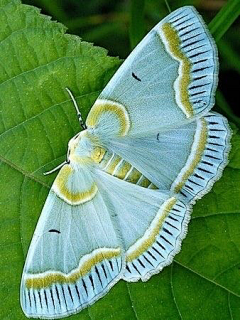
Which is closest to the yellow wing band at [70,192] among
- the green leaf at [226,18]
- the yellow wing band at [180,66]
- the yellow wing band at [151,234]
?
the yellow wing band at [151,234]

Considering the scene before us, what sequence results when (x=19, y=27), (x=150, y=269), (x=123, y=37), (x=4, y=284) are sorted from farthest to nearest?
(x=123, y=37) < (x=19, y=27) < (x=4, y=284) < (x=150, y=269)

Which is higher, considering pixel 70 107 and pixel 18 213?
pixel 70 107

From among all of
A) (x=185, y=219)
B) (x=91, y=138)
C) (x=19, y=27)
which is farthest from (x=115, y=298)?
(x=19, y=27)

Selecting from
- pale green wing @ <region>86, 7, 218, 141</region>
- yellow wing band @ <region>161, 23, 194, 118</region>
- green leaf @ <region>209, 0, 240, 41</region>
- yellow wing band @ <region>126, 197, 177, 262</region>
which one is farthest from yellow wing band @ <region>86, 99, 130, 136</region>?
green leaf @ <region>209, 0, 240, 41</region>

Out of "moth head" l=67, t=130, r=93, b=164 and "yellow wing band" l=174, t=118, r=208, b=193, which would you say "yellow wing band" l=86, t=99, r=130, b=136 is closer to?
"moth head" l=67, t=130, r=93, b=164

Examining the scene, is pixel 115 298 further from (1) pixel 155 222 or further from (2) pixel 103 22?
(2) pixel 103 22

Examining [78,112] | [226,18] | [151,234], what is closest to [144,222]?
[151,234]

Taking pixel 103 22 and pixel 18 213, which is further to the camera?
pixel 103 22

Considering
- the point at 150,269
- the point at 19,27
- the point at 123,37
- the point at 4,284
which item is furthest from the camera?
the point at 123,37

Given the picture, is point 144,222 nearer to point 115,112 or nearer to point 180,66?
point 115,112
